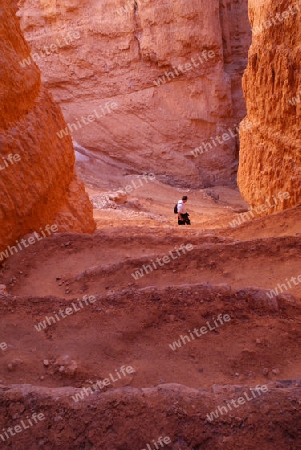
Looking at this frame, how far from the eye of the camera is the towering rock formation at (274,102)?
621 centimetres

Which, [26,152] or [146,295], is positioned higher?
[26,152]

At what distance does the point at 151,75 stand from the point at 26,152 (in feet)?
43.6

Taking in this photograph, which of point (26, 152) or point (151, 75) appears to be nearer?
point (26, 152)

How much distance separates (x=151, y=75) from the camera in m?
17.2

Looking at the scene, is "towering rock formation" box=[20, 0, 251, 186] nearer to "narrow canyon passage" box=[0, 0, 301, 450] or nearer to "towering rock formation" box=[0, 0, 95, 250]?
"narrow canyon passage" box=[0, 0, 301, 450]

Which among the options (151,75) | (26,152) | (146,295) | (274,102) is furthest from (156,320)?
(151,75)

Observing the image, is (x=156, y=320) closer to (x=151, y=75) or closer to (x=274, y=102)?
(x=274, y=102)

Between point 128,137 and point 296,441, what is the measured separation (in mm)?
16689

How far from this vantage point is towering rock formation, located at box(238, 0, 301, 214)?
6.21 metres

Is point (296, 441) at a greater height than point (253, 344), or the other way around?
point (296, 441)

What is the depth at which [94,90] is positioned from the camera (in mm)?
17359

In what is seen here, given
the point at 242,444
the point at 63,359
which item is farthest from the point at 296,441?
the point at 63,359

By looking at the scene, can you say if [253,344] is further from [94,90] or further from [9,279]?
[94,90]

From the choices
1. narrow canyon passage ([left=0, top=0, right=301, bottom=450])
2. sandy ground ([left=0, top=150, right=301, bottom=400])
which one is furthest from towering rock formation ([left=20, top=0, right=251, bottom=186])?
sandy ground ([left=0, top=150, right=301, bottom=400])
